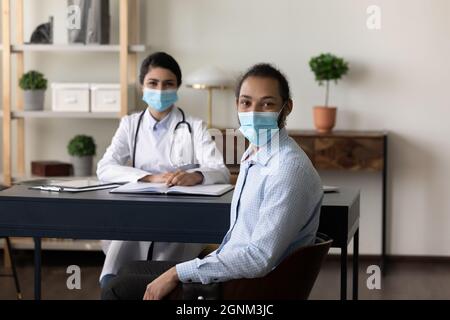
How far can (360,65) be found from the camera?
5340 millimetres

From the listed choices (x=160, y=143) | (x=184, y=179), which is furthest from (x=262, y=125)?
(x=160, y=143)

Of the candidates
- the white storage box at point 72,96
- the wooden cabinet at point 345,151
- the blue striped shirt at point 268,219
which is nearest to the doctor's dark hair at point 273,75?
the blue striped shirt at point 268,219

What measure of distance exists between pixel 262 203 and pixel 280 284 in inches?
8.9

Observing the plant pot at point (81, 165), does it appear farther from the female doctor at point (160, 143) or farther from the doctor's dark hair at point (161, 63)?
the doctor's dark hair at point (161, 63)

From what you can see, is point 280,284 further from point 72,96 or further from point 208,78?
point 72,96

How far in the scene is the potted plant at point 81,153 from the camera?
5227mm

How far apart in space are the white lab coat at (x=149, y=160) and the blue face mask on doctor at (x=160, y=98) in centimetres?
8

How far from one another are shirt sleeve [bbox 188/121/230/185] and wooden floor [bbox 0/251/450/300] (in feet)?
3.65

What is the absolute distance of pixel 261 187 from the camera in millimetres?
2455

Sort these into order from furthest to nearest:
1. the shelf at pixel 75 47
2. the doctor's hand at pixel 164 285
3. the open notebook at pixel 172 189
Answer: the shelf at pixel 75 47
the open notebook at pixel 172 189
the doctor's hand at pixel 164 285

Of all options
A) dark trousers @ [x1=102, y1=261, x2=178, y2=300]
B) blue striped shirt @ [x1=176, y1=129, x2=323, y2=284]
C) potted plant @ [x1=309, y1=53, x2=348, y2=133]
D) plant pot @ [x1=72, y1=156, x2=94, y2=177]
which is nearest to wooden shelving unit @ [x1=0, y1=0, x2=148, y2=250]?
plant pot @ [x1=72, y1=156, x2=94, y2=177]

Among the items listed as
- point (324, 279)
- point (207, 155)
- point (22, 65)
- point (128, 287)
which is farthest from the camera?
point (22, 65)

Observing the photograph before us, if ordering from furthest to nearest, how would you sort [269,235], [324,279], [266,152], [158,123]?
1. [324,279]
2. [158,123]
3. [266,152]
4. [269,235]
